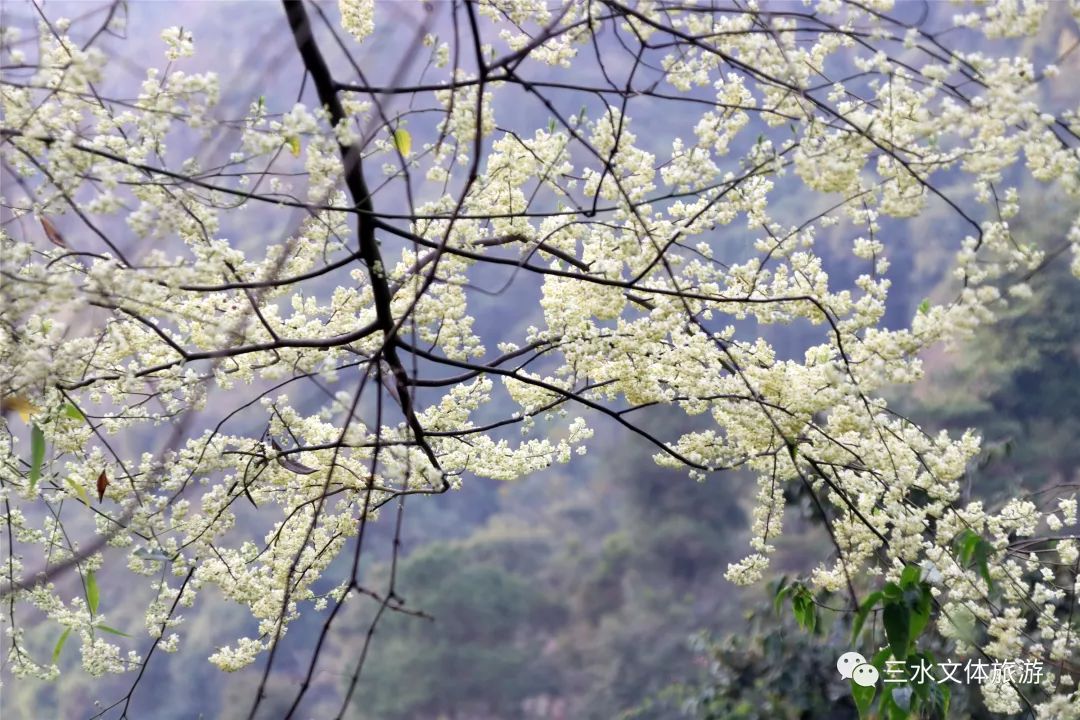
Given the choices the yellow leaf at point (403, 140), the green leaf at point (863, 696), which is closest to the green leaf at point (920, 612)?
the green leaf at point (863, 696)

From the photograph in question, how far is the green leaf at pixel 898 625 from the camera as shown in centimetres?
131

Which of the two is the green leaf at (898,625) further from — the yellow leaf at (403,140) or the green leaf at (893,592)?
the yellow leaf at (403,140)

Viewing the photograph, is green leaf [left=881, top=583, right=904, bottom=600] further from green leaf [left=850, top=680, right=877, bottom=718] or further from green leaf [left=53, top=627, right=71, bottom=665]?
green leaf [left=53, top=627, right=71, bottom=665]

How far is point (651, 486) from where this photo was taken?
46.0 ft

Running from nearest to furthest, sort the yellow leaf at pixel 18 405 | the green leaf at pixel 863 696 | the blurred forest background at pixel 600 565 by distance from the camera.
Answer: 1. the green leaf at pixel 863 696
2. the yellow leaf at pixel 18 405
3. the blurred forest background at pixel 600 565

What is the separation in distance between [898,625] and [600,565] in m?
13.6

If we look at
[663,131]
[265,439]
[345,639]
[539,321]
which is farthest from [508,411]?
[265,439]

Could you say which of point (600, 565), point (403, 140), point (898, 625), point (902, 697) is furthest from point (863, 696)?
point (600, 565)

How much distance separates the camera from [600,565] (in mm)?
14672

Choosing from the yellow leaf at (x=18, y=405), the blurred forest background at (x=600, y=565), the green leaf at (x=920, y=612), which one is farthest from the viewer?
the blurred forest background at (x=600, y=565)

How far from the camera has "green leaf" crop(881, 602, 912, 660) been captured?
1.31 meters

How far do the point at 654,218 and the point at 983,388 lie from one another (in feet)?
33.6

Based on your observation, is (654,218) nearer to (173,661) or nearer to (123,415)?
(123,415)

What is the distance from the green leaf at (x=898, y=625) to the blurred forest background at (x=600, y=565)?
21.0 feet
